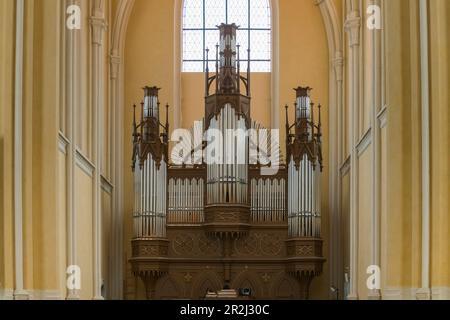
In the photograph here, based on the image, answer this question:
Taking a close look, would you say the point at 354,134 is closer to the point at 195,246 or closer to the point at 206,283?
the point at 195,246

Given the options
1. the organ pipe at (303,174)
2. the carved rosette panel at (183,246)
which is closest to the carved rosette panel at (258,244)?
the organ pipe at (303,174)

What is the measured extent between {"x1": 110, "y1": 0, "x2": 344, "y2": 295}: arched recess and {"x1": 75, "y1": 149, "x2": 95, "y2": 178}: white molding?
324 centimetres

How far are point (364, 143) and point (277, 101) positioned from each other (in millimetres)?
5255

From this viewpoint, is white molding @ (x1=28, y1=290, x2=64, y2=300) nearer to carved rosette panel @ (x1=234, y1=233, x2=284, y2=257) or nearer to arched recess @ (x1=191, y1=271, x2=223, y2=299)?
arched recess @ (x1=191, y1=271, x2=223, y2=299)

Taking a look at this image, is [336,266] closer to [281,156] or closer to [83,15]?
[281,156]

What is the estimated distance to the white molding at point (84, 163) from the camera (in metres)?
19.9

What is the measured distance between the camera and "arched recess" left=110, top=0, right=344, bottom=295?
2466 cm

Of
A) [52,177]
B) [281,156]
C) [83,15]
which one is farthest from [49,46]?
[281,156]

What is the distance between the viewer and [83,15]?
73.8 ft

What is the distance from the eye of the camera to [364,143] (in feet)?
67.8

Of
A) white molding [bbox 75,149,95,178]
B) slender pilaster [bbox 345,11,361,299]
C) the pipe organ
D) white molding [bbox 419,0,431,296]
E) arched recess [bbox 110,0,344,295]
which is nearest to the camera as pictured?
white molding [bbox 419,0,431,296]

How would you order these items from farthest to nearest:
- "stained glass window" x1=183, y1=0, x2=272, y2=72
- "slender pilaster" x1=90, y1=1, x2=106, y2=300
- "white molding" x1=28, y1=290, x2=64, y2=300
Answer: "stained glass window" x1=183, y1=0, x2=272, y2=72 < "slender pilaster" x1=90, y1=1, x2=106, y2=300 < "white molding" x1=28, y1=290, x2=64, y2=300

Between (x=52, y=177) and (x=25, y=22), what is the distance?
2356mm

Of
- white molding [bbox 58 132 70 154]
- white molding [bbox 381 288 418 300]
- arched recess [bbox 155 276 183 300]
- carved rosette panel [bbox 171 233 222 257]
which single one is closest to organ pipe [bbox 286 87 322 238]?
carved rosette panel [bbox 171 233 222 257]
